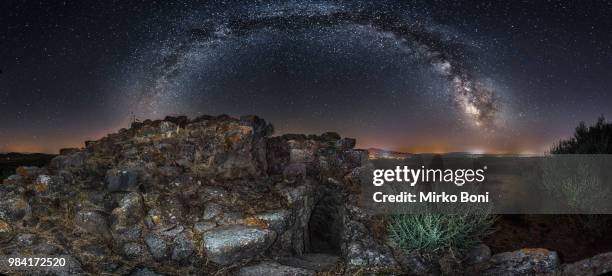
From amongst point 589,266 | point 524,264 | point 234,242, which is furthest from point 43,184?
point 589,266

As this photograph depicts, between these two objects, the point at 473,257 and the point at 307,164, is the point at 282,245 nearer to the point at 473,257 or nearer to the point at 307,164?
the point at 307,164

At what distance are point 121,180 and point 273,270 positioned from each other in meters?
3.34

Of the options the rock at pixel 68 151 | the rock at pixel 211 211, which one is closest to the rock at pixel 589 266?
the rock at pixel 211 211

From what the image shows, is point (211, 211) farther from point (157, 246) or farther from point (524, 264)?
point (524, 264)

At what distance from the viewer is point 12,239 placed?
6.34 meters

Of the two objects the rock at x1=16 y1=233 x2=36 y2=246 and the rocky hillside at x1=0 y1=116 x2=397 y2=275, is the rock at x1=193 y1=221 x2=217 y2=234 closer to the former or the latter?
the rocky hillside at x1=0 y1=116 x2=397 y2=275

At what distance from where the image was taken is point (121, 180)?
731 centimetres

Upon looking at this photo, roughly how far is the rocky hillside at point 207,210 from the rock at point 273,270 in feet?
0.05

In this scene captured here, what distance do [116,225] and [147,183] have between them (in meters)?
0.95

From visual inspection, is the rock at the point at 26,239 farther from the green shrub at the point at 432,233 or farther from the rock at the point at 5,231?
the green shrub at the point at 432,233

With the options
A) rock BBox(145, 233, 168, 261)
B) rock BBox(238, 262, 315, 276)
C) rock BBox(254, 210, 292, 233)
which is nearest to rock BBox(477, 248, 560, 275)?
rock BBox(238, 262, 315, 276)

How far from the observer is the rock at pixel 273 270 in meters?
6.05

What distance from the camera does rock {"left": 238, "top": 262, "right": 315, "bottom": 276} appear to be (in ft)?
19.9

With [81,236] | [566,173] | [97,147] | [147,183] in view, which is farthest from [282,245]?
[566,173]
